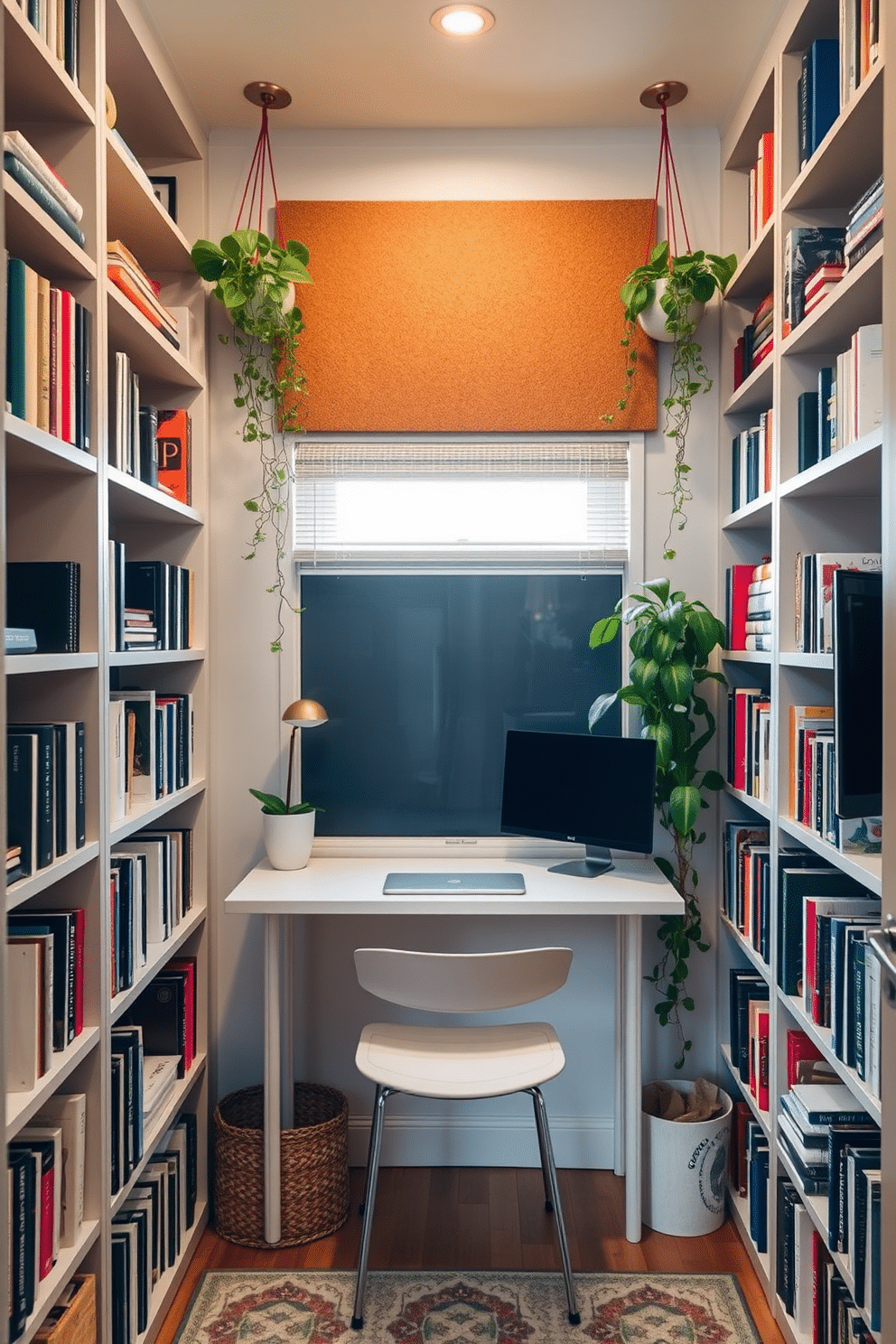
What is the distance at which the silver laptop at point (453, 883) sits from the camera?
254 centimetres

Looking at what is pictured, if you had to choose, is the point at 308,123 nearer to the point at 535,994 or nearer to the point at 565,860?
the point at 565,860

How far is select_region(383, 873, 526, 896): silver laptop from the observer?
254cm

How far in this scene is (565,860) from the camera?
292cm

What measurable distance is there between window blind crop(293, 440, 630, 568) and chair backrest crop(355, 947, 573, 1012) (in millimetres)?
1192

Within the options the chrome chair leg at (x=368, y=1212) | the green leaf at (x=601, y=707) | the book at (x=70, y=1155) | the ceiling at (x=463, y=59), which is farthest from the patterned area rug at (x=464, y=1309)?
the ceiling at (x=463, y=59)

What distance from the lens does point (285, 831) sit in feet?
8.93

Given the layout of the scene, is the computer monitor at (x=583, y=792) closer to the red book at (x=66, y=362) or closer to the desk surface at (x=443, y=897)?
the desk surface at (x=443, y=897)

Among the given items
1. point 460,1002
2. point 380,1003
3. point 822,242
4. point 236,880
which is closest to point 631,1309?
point 460,1002

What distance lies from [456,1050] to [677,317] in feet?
6.30

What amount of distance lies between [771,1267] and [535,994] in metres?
0.80

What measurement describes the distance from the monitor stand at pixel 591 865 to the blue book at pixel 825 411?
116 cm

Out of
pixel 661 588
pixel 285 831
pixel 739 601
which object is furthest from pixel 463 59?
pixel 285 831

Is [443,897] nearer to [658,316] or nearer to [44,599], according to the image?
[44,599]

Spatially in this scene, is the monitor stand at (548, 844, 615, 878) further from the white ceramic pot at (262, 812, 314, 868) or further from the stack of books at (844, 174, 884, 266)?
the stack of books at (844, 174, 884, 266)
